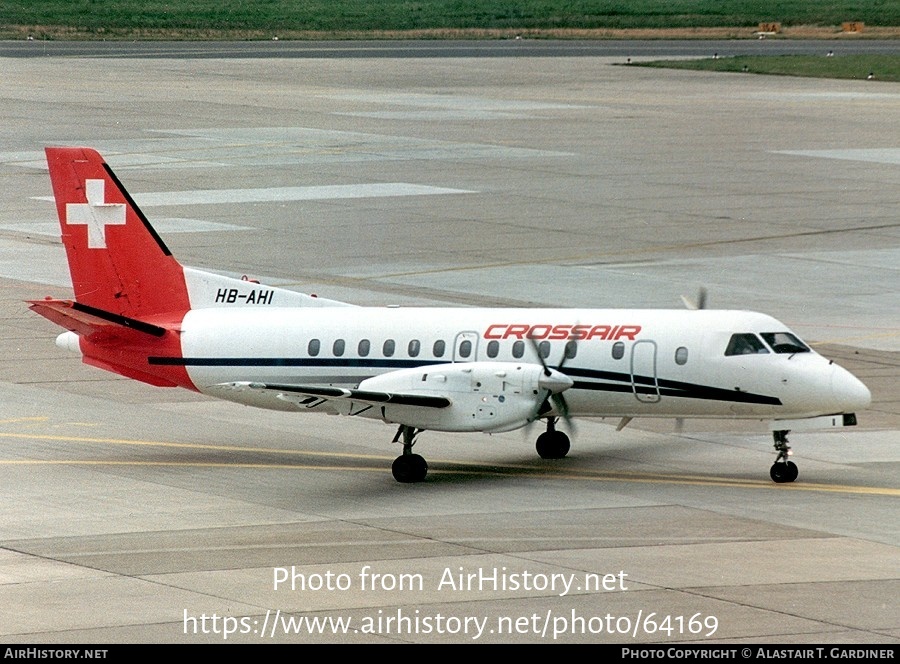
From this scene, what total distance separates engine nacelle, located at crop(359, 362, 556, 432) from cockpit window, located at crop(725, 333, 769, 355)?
122 inches

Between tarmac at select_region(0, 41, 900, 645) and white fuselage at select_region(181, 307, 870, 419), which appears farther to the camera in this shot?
white fuselage at select_region(181, 307, 870, 419)

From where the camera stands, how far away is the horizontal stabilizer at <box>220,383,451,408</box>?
3045cm

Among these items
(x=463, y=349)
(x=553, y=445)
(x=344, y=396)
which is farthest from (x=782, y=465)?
(x=344, y=396)

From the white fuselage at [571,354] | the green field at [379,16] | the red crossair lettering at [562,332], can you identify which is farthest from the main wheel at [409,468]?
the green field at [379,16]

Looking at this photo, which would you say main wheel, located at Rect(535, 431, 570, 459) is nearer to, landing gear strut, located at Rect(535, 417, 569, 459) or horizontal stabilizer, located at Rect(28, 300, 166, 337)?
landing gear strut, located at Rect(535, 417, 569, 459)

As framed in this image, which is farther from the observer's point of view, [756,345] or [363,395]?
[756,345]

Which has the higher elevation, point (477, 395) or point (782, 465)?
point (477, 395)

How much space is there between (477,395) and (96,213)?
9.60 metres

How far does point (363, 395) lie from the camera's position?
30719 mm

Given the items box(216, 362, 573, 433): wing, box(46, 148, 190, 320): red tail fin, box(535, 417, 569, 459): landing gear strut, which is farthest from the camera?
box(46, 148, 190, 320): red tail fin

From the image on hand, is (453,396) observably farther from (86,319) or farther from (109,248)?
(109,248)

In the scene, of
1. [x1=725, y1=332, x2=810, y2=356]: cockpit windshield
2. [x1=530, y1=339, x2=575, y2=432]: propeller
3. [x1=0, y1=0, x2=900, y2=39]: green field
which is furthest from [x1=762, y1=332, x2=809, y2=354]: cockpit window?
[x1=0, y1=0, x2=900, y2=39]: green field

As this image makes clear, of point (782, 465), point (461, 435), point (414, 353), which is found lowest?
point (461, 435)

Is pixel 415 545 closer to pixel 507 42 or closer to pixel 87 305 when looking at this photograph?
pixel 87 305
